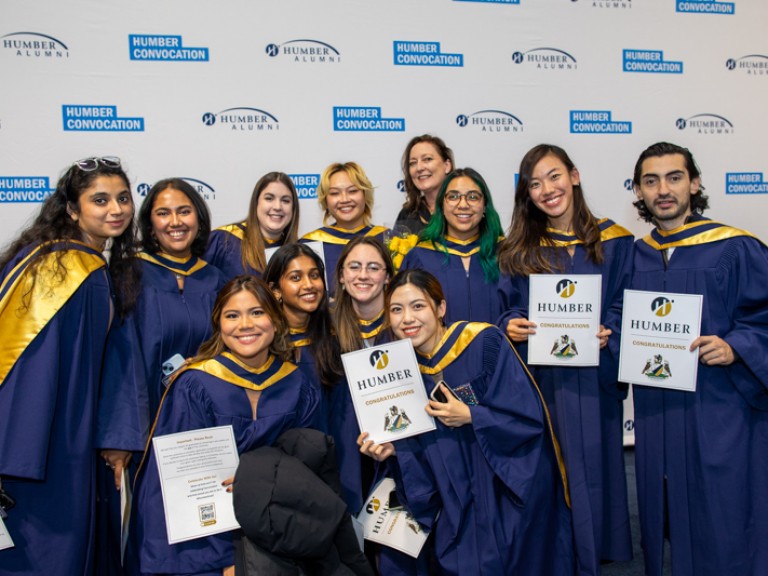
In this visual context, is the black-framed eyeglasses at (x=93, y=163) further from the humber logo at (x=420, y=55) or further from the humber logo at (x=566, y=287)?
the humber logo at (x=420, y=55)

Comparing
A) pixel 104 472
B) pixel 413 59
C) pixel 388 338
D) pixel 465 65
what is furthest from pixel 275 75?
pixel 104 472

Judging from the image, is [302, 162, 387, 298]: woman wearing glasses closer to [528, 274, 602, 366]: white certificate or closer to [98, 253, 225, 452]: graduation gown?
[98, 253, 225, 452]: graduation gown

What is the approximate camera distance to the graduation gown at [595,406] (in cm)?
318

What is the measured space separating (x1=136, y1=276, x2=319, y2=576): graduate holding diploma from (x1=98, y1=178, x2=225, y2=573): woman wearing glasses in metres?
0.29

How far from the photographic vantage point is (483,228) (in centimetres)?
355

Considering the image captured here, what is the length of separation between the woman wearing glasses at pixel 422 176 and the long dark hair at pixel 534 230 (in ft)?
2.63

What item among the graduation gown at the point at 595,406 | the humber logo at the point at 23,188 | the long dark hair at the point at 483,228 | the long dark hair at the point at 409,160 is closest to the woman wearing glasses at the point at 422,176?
the long dark hair at the point at 409,160

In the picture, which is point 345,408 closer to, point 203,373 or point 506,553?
point 203,373

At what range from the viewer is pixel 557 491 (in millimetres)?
3043

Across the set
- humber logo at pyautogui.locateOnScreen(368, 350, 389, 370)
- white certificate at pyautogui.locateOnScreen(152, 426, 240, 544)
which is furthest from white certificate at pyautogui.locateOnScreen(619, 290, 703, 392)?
white certificate at pyautogui.locateOnScreen(152, 426, 240, 544)

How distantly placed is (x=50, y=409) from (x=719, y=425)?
2.99 metres

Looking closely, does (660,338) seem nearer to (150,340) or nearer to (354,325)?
(354,325)

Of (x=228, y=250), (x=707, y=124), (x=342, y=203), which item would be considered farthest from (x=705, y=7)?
(x=228, y=250)

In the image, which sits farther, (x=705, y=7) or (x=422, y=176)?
(x=705, y=7)
